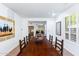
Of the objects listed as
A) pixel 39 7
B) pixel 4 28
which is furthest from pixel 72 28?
pixel 4 28

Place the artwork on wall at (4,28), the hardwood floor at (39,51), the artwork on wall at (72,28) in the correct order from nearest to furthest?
the hardwood floor at (39,51)
the artwork on wall at (4,28)
the artwork on wall at (72,28)

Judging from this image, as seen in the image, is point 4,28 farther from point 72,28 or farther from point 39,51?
point 72,28

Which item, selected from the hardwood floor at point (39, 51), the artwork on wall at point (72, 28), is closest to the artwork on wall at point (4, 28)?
the hardwood floor at point (39, 51)

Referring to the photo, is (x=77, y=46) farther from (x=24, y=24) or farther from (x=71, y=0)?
(x=24, y=24)

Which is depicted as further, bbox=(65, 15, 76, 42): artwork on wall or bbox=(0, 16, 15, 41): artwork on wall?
bbox=(65, 15, 76, 42): artwork on wall

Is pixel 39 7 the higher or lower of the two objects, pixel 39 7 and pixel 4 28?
the higher

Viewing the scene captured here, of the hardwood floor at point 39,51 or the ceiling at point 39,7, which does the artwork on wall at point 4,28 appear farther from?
the hardwood floor at point 39,51

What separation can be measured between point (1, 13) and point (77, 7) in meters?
2.56

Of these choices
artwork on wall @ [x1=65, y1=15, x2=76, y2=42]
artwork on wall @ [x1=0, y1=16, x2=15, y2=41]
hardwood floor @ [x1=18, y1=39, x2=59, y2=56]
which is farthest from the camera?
artwork on wall @ [x1=65, y1=15, x2=76, y2=42]

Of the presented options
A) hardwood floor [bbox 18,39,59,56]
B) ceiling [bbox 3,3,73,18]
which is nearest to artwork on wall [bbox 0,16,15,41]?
ceiling [bbox 3,3,73,18]

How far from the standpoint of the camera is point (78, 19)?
3795 mm

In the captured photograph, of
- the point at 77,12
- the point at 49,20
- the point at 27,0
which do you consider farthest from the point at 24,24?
the point at 27,0

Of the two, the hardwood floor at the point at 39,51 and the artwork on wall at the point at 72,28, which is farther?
the artwork on wall at the point at 72,28

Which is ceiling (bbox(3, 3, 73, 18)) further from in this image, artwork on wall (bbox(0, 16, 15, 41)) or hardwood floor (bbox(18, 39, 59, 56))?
hardwood floor (bbox(18, 39, 59, 56))
